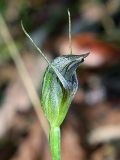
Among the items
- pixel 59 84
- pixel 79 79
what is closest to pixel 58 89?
pixel 59 84

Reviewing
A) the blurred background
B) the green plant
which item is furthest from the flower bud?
the blurred background

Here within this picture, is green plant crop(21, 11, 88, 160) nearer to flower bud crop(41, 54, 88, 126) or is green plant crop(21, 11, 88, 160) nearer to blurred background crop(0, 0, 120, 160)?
flower bud crop(41, 54, 88, 126)

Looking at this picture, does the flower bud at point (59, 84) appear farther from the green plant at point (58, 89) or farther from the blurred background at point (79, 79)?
the blurred background at point (79, 79)

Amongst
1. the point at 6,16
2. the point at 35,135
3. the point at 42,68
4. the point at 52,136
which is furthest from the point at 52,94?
the point at 6,16

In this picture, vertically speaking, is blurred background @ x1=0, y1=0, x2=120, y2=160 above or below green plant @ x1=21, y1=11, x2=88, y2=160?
below

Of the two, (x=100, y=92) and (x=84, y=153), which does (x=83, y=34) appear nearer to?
(x=100, y=92)

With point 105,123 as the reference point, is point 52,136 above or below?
above
